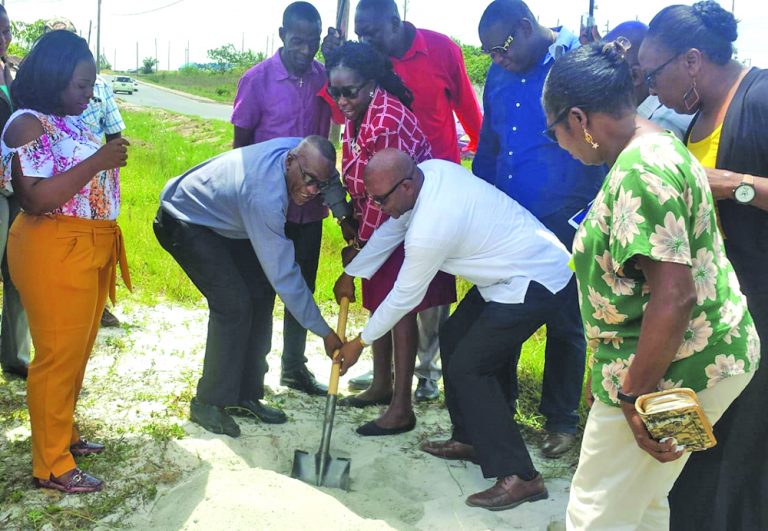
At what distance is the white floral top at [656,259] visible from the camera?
1.93 meters

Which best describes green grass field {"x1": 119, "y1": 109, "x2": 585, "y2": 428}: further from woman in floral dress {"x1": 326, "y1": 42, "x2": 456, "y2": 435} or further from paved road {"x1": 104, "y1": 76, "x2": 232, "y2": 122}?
paved road {"x1": 104, "y1": 76, "x2": 232, "y2": 122}

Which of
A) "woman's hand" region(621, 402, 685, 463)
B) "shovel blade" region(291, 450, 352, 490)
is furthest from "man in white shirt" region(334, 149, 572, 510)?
"woman's hand" region(621, 402, 685, 463)

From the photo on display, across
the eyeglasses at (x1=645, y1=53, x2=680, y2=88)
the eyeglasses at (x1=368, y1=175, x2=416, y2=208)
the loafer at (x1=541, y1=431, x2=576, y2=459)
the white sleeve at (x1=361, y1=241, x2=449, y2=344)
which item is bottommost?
the loafer at (x1=541, y1=431, x2=576, y2=459)

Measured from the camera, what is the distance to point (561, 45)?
3.79 m

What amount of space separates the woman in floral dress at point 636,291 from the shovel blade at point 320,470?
1514mm

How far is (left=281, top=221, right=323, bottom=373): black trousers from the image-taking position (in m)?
4.34

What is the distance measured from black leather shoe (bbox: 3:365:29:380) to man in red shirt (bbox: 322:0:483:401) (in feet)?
7.37

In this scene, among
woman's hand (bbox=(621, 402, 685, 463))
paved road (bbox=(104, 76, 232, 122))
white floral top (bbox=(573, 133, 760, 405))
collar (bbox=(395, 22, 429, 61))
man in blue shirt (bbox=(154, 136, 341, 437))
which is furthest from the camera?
paved road (bbox=(104, 76, 232, 122))

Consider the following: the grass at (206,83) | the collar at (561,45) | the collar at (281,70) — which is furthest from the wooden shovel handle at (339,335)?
the grass at (206,83)

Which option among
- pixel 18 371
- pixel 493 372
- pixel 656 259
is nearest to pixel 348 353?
pixel 493 372

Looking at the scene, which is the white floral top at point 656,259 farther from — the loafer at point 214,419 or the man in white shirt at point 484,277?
the loafer at point 214,419

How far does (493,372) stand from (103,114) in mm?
2154

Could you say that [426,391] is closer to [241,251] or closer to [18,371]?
Result: [241,251]

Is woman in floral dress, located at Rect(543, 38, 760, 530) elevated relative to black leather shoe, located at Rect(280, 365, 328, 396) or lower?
elevated
